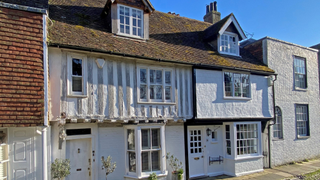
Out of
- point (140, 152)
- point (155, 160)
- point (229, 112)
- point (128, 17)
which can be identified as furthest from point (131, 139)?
point (128, 17)

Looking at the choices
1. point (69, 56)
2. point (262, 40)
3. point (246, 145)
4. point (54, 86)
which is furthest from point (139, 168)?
point (262, 40)

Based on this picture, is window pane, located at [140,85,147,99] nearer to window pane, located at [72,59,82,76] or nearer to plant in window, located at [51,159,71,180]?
window pane, located at [72,59,82,76]

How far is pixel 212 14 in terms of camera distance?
62.1 feet

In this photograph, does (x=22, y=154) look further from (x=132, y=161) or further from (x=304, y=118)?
(x=304, y=118)

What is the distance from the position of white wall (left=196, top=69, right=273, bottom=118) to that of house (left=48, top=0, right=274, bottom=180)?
0.18ft

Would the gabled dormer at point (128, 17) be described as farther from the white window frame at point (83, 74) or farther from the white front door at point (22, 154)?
the white front door at point (22, 154)

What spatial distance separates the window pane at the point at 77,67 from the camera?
362 inches

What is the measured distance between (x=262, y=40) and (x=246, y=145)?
6.58 metres

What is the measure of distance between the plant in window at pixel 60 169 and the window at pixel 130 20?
6.02 meters

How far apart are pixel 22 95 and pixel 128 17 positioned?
5831mm

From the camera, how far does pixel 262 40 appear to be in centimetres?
1514

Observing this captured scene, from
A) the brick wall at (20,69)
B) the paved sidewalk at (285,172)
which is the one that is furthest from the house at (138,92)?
the brick wall at (20,69)

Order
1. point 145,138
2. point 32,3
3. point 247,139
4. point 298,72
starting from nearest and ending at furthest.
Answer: point 32,3
point 145,138
point 247,139
point 298,72

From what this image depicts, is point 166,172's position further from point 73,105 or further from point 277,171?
point 277,171
